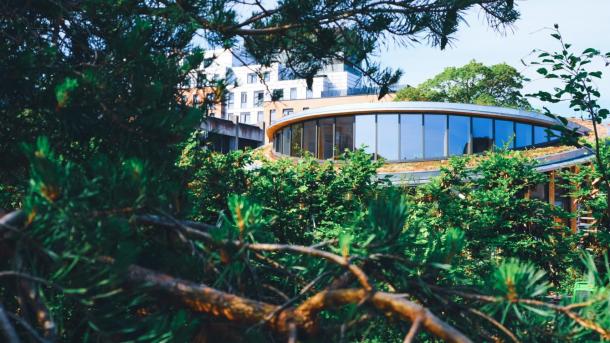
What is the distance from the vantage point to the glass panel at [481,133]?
21516mm

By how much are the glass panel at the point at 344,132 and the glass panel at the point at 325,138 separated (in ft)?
1.45

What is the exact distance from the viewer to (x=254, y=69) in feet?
12.7

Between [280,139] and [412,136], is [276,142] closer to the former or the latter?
[280,139]

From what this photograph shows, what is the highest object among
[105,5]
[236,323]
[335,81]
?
[335,81]

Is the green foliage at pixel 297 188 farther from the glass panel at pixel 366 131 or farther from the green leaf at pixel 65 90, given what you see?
the glass panel at pixel 366 131

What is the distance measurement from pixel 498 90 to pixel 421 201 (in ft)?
98.5

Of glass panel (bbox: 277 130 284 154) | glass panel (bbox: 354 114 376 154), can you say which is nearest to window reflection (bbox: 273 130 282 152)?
glass panel (bbox: 277 130 284 154)

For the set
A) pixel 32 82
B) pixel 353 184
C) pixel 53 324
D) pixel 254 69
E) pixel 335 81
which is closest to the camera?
pixel 53 324

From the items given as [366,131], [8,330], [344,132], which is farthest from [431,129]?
[8,330]

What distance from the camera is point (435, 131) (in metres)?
21.4

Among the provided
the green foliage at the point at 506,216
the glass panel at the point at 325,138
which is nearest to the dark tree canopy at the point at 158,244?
the green foliage at the point at 506,216

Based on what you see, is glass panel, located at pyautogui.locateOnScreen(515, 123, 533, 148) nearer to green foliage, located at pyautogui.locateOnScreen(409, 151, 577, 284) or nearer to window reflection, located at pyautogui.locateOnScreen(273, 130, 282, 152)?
window reflection, located at pyautogui.locateOnScreen(273, 130, 282, 152)

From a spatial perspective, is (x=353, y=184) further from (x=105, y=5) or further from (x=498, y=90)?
(x=498, y=90)

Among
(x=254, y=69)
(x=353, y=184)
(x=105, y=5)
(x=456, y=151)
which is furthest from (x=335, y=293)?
(x=456, y=151)
